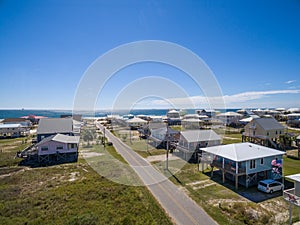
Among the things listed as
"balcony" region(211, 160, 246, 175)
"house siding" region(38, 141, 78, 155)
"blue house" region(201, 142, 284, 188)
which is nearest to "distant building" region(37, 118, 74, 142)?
"house siding" region(38, 141, 78, 155)

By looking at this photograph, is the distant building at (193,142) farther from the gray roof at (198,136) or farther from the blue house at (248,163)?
the blue house at (248,163)

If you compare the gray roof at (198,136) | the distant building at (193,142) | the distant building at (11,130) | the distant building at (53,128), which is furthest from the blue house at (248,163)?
the distant building at (11,130)

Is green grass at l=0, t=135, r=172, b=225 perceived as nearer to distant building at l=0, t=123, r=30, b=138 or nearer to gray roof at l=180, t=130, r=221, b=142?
gray roof at l=180, t=130, r=221, b=142

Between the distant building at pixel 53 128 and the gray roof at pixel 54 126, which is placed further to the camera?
the gray roof at pixel 54 126

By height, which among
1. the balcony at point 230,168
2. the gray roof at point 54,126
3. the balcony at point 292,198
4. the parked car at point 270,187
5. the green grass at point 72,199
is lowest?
the green grass at point 72,199

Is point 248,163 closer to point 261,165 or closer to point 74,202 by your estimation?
point 261,165

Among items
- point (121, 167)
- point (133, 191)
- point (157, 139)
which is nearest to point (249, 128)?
point (157, 139)

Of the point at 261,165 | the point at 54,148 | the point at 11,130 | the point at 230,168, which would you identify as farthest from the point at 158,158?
the point at 11,130

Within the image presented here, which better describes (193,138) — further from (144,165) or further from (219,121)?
(219,121)
